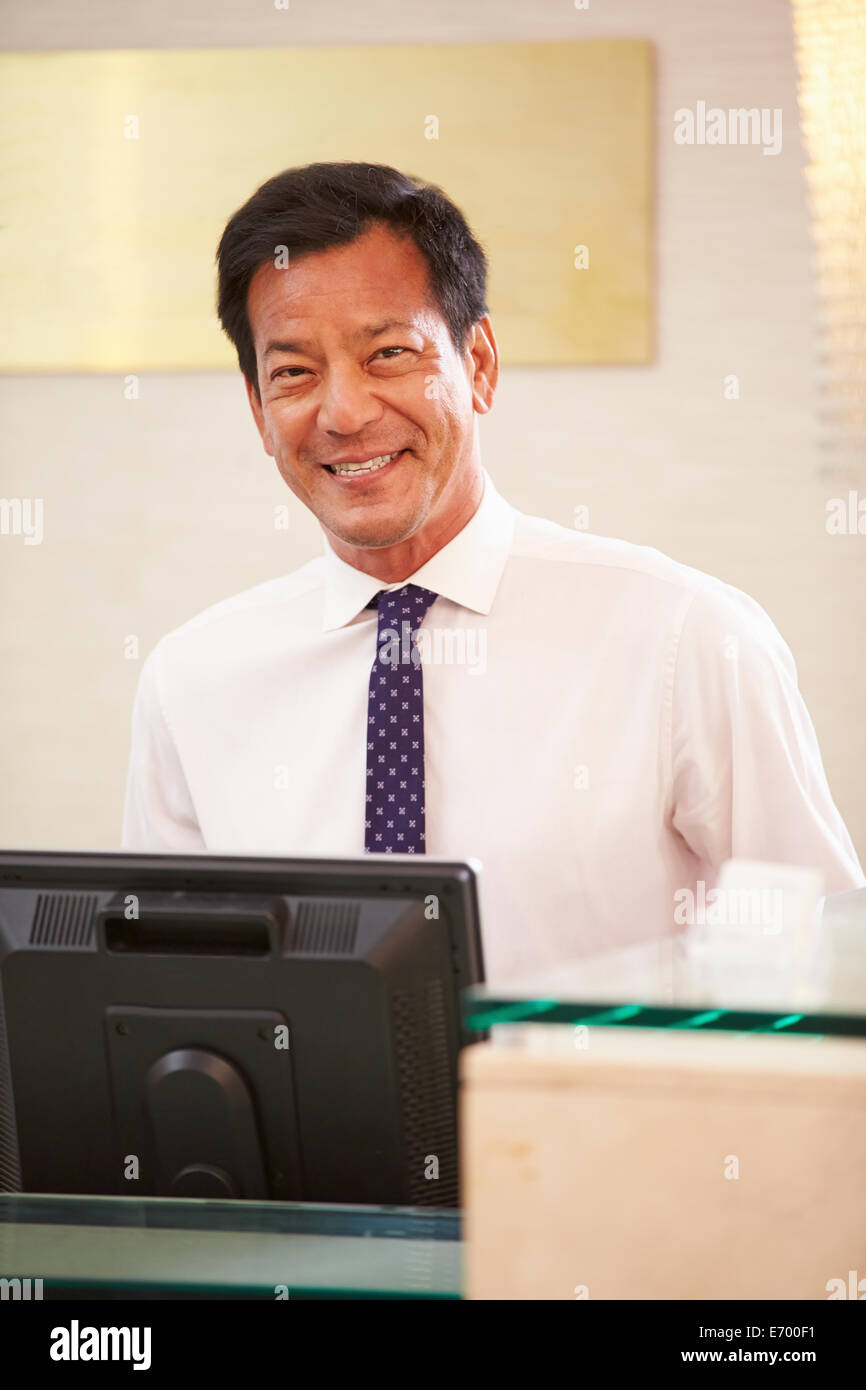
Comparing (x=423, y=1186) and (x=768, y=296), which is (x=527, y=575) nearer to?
(x=423, y=1186)

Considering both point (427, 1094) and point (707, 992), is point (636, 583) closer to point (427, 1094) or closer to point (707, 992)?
point (427, 1094)

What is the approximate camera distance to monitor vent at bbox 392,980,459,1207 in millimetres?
1066

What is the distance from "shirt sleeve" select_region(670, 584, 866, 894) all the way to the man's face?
1.31 ft

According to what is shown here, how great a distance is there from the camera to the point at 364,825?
1.94 m

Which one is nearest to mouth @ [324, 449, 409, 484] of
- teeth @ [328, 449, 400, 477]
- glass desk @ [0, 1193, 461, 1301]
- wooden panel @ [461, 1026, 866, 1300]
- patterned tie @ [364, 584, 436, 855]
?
teeth @ [328, 449, 400, 477]

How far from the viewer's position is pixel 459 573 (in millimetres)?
2021

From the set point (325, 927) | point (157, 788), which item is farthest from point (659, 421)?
point (325, 927)

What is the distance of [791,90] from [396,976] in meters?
2.74

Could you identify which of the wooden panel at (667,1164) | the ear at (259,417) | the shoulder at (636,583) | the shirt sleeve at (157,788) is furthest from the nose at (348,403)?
the wooden panel at (667,1164)

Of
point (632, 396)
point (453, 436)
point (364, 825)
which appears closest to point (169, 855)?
point (364, 825)

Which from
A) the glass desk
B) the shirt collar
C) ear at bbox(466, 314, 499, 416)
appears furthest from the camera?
ear at bbox(466, 314, 499, 416)

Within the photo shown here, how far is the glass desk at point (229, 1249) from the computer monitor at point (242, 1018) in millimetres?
34

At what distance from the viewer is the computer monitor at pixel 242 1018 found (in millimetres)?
1064

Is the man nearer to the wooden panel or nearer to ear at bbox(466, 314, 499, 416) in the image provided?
ear at bbox(466, 314, 499, 416)
